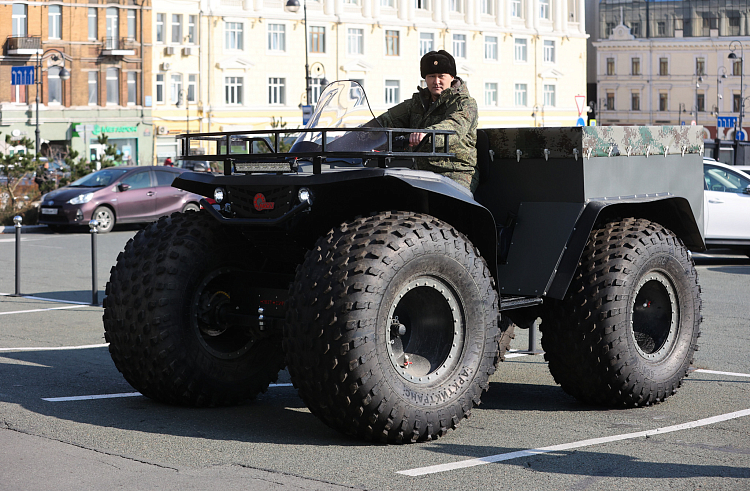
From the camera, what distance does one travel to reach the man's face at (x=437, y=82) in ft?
23.8

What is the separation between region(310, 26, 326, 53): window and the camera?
70188 mm

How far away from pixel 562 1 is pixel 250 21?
2786 cm

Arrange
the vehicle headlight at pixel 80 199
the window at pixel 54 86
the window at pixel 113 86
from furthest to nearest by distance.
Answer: the window at pixel 113 86, the window at pixel 54 86, the vehicle headlight at pixel 80 199

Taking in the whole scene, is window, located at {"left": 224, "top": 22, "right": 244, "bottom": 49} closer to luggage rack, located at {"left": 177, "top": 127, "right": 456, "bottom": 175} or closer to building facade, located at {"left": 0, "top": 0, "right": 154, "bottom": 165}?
building facade, located at {"left": 0, "top": 0, "right": 154, "bottom": 165}

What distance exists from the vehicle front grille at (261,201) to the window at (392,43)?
6826 centimetres

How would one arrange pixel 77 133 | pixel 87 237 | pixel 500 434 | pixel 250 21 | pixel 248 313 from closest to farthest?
pixel 500 434, pixel 248 313, pixel 87 237, pixel 77 133, pixel 250 21

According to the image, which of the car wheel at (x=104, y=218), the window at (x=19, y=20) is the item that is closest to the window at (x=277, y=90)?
the window at (x=19, y=20)

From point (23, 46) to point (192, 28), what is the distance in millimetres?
10282

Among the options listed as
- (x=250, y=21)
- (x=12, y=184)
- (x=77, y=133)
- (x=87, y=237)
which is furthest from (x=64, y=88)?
(x=87, y=237)

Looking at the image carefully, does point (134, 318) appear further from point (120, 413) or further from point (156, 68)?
point (156, 68)

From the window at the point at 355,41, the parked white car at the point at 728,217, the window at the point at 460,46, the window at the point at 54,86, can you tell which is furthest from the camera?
the window at the point at 460,46

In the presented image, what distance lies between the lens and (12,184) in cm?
2811

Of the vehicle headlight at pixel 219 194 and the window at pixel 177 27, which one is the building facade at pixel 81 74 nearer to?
the window at pixel 177 27

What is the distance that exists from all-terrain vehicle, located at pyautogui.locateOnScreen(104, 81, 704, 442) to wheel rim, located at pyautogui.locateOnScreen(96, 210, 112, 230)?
19.4 metres
